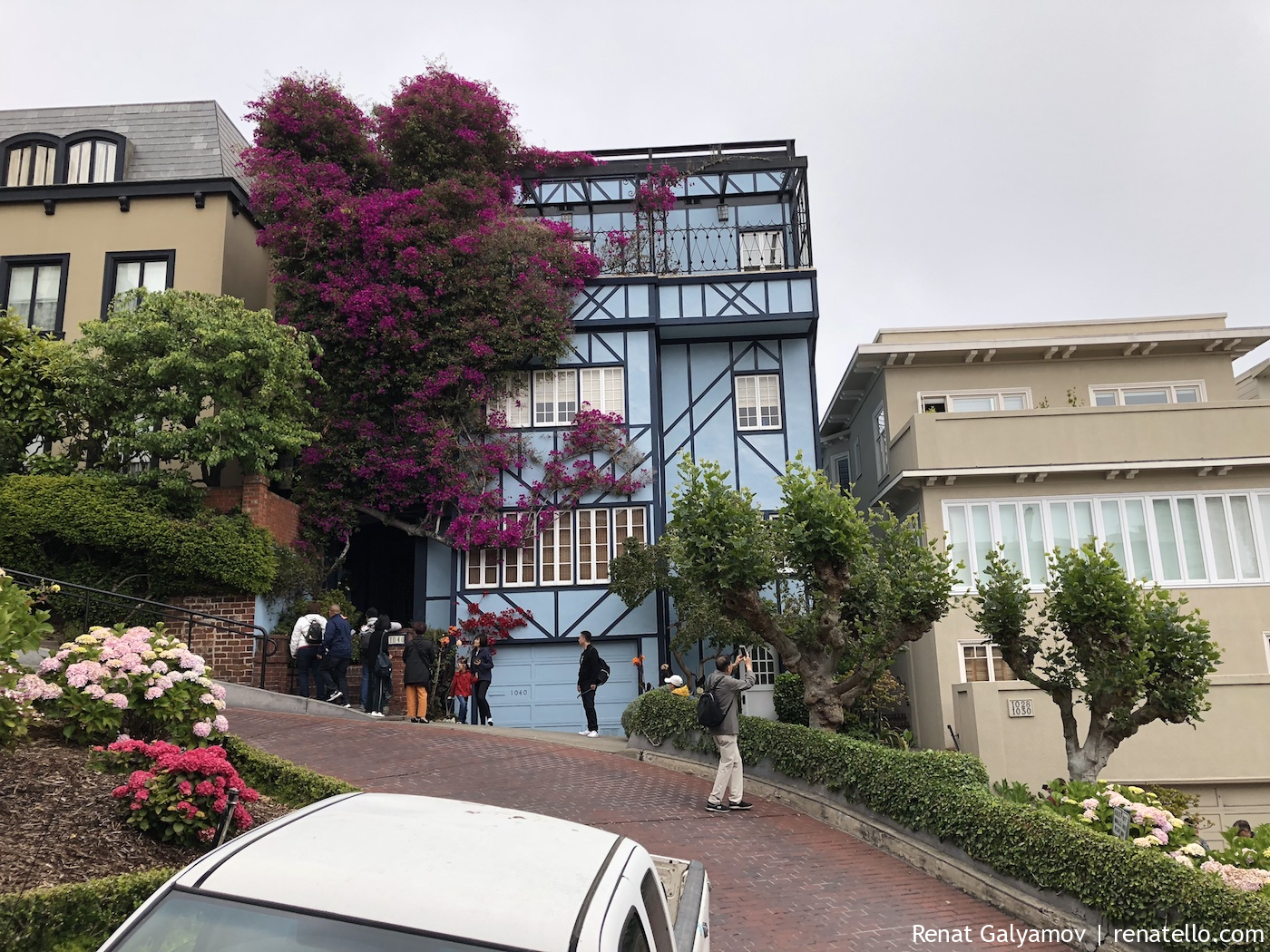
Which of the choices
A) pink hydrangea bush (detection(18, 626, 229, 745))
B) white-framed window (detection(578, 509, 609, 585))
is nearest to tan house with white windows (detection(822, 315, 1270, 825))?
white-framed window (detection(578, 509, 609, 585))

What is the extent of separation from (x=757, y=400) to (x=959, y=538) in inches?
243

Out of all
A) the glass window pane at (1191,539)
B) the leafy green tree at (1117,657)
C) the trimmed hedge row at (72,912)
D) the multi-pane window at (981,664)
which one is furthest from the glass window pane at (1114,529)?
the trimmed hedge row at (72,912)

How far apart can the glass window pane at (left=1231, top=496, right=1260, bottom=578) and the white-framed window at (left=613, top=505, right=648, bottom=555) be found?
38.2ft

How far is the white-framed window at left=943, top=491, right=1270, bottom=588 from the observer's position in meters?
20.2

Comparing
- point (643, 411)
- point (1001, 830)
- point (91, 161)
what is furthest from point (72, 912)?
point (91, 161)

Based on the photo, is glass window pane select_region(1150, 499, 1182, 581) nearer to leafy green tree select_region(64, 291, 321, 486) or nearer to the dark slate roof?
leafy green tree select_region(64, 291, 321, 486)

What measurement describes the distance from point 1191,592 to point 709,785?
1146cm

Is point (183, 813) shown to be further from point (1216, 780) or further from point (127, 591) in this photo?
point (1216, 780)

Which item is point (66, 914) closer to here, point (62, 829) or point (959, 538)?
point (62, 829)

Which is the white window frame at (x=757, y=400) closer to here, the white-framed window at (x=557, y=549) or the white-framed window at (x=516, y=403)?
the white-framed window at (x=557, y=549)

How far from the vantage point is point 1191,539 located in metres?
20.4

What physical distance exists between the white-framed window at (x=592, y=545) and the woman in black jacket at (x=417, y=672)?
602 cm

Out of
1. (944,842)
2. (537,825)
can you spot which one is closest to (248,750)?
(944,842)

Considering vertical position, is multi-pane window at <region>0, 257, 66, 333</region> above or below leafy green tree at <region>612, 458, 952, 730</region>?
above
